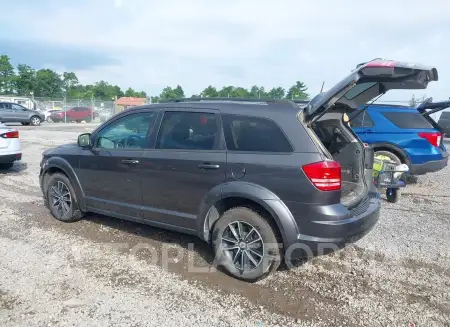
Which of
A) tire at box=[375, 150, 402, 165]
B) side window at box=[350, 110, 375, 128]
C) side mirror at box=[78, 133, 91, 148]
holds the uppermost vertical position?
side window at box=[350, 110, 375, 128]

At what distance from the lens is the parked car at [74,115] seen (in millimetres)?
32594

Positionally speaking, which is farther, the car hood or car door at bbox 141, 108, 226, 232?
car door at bbox 141, 108, 226, 232

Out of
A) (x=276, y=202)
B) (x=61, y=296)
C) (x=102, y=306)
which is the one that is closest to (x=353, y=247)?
(x=276, y=202)

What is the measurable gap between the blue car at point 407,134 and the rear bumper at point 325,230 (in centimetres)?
416

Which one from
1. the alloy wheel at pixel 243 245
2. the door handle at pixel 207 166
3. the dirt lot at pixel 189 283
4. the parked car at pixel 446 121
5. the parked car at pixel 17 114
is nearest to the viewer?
the dirt lot at pixel 189 283

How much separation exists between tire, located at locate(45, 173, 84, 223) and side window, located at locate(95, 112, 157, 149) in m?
0.85

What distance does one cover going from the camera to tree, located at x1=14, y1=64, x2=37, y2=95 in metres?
74.5

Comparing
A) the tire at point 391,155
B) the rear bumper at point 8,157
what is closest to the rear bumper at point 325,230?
the tire at point 391,155

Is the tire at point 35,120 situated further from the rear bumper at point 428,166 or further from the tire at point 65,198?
the rear bumper at point 428,166

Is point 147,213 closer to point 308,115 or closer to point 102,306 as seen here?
point 102,306

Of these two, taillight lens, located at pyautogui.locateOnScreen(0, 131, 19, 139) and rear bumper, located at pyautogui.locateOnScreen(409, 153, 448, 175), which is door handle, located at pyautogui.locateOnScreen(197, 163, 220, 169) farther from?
taillight lens, located at pyautogui.locateOnScreen(0, 131, 19, 139)

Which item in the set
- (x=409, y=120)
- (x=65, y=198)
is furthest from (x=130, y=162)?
(x=409, y=120)

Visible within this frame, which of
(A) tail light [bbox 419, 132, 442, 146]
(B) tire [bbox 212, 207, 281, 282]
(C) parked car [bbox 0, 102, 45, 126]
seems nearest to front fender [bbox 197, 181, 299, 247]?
(B) tire [bbox 212, 207, 281, 282]

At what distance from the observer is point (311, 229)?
122 inches
